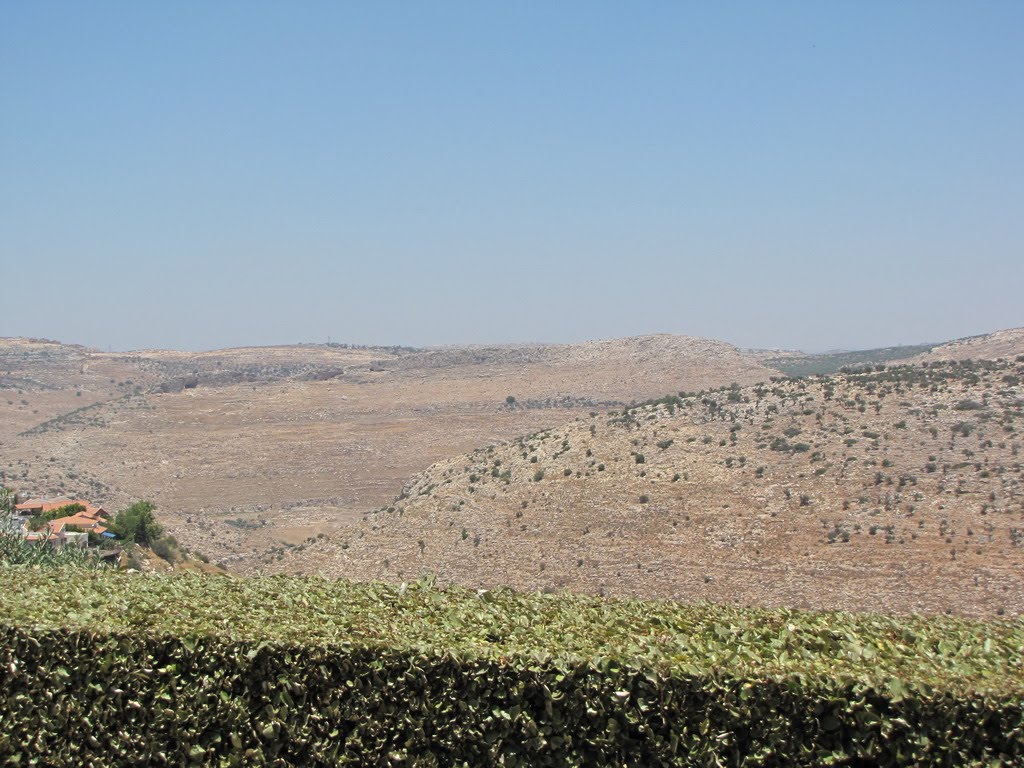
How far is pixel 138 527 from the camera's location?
31.5m

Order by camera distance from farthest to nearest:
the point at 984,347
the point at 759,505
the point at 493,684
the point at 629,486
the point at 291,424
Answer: the point at 984,347 → the point at 291,424 → the point at 629,486 → the point at 759,505 → the point at 493,684

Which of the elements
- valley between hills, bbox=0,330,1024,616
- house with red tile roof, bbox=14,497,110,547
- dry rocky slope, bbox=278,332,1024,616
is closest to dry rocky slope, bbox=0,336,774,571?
valley between hills, bbox=0,330,1024,616

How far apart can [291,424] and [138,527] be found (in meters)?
41.1

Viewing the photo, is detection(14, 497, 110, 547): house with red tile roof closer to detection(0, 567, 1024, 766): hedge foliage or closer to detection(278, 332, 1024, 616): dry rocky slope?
detection(278, 332, 1024, 616): dry rocky slope

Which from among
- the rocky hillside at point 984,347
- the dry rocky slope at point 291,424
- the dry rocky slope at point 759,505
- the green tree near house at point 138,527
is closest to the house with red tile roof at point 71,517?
the green tree near house at point 138,527

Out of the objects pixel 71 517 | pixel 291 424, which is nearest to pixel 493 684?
pixel 71 517

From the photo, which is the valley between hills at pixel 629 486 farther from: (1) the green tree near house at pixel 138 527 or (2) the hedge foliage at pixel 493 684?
(2) the hedge foliage at pixel 493 684

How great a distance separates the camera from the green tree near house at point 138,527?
31.2 meters

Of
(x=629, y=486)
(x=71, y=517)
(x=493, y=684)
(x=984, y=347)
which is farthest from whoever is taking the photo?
(x=984, y=347)

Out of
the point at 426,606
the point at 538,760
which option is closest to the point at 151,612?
the point at 426,606

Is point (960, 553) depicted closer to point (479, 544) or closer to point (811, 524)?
point (811, 524)

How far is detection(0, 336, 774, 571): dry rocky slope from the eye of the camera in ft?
174

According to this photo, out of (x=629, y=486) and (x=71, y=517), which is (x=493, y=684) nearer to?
(x=629, y=486)

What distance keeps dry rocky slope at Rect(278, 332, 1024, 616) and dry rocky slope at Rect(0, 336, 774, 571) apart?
870cm
